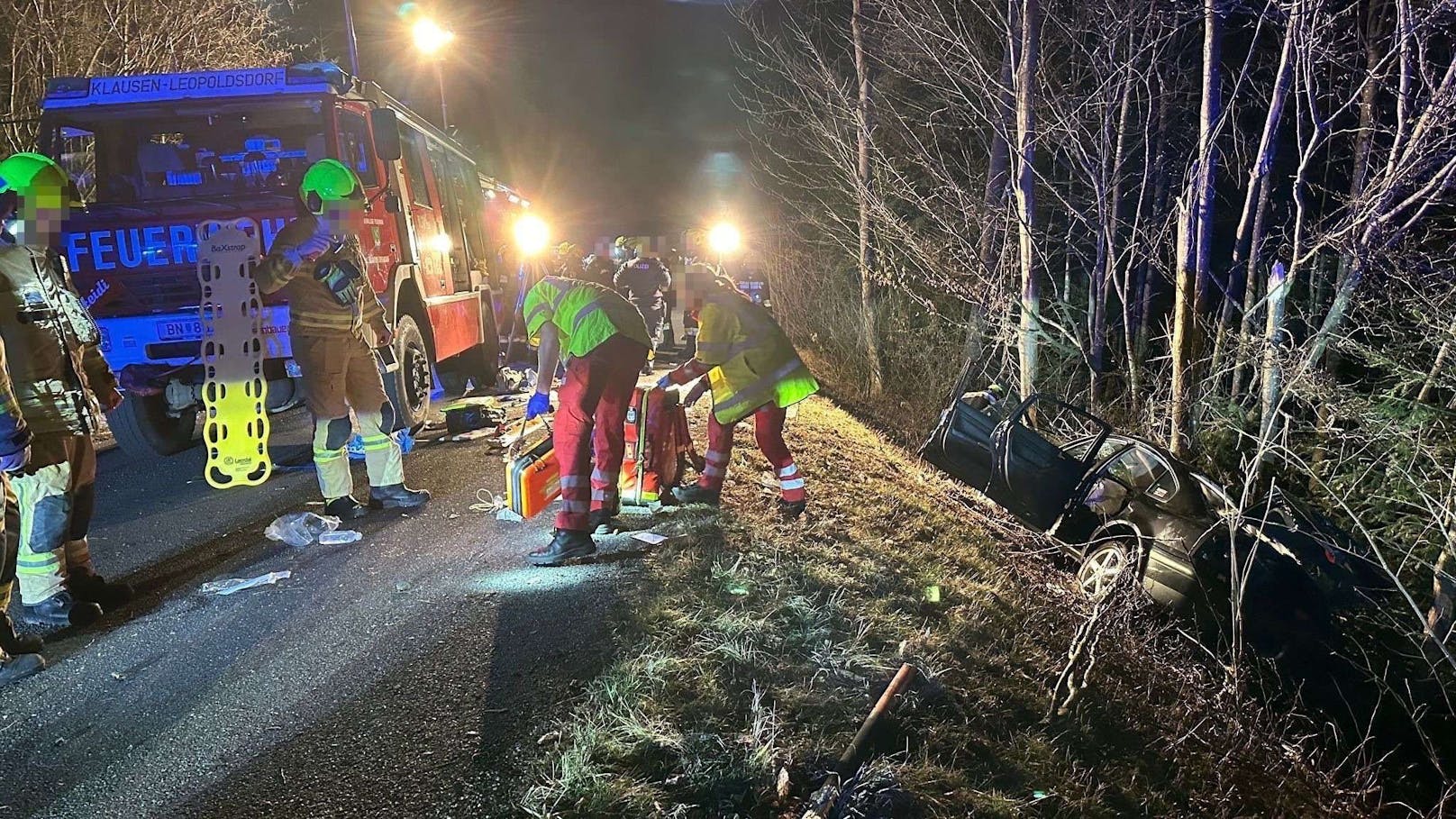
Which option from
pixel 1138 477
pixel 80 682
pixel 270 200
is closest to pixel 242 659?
pixel 80 682

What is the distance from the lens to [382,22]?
2255 cm

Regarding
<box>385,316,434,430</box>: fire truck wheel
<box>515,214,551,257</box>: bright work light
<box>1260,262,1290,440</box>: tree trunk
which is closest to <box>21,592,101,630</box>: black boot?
<box>385,316,434,430</box>: fire truck wheel

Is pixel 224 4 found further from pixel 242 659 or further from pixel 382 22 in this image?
pixel 382 22

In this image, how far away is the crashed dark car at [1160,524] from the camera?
14.6 feet

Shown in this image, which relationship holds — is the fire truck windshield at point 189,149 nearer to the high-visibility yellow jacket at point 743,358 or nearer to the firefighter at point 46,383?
the firefighter at point 46,383

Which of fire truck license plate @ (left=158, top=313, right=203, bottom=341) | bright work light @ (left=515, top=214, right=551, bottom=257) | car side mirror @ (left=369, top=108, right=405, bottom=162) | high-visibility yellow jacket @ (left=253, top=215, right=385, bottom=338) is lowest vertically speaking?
fire truck license plate @ (left=158, top=313, right=203, bottom=341)

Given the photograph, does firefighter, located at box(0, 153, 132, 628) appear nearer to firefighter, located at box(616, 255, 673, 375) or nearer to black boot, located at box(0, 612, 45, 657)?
black boot, located at box(0, 612, 45, 657)

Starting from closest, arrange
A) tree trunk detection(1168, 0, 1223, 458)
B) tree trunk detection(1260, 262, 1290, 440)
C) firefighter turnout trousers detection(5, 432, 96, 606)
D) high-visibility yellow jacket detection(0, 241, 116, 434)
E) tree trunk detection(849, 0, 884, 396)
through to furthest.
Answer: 1. high-visibility yellow jacket detection(0, 241, 116, 434)
2. firefighter turnout trousers detection(5, 432, 96, 606)
3. tree trunk detection(1260, 262, 1290, 440)
4. tree trunk detection(1168, 0, 1223, 458)
5. tree trunk detection(849, 0, 884, 396)

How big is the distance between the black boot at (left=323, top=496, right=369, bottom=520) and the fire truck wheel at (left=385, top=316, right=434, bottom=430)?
4.82ft

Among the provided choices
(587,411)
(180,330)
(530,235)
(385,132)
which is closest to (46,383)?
(587,411)

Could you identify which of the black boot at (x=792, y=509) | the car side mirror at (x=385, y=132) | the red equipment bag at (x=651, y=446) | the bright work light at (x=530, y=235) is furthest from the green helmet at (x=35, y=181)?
the bright work light at (x=530, y=235)

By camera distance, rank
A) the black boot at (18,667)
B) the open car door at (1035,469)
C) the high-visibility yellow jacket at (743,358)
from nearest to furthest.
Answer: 1. the black boot at (18,667)
2. the high-visibility yellow jacket at (743,358)
3. the open car door at (1035,469)

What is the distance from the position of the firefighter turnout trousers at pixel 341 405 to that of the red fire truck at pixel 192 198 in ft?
2.90

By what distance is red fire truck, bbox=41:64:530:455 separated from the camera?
17.7ft
